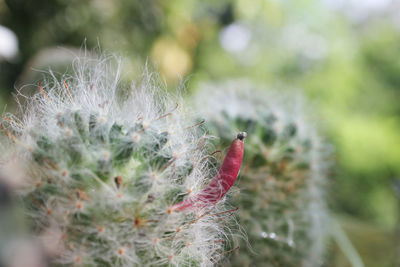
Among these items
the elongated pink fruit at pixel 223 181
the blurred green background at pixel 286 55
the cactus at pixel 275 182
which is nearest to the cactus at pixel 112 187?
the elongated pink fruit at pixel 223 181

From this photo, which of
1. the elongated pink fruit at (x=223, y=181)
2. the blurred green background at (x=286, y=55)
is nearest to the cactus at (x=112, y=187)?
the elongated pink fruit at (x=223, y=181)

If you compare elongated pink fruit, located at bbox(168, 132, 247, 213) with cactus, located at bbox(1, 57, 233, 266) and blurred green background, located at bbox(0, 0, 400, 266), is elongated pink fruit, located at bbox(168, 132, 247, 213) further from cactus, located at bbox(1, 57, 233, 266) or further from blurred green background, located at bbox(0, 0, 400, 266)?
blurred green background, located at bbox(0, 0, 400, 266)

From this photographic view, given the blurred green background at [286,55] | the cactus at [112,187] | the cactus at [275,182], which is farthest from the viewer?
the blurred green background at [286,55]

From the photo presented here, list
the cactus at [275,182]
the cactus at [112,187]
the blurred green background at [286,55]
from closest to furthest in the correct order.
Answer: the cactus at [112,187] → the cactus at [275,182] → the blurred green background at [286,55]

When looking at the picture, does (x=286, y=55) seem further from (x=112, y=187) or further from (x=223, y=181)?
(x=112, y=187)

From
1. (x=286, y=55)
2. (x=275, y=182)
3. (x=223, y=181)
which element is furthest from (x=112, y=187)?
(x=286, y=55)

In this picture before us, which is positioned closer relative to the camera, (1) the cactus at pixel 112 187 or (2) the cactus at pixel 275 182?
(1) the cactus at pixel 112 187

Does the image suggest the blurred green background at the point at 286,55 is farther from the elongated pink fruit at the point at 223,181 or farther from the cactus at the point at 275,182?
the elongated pink fruit at the point at 223,181
